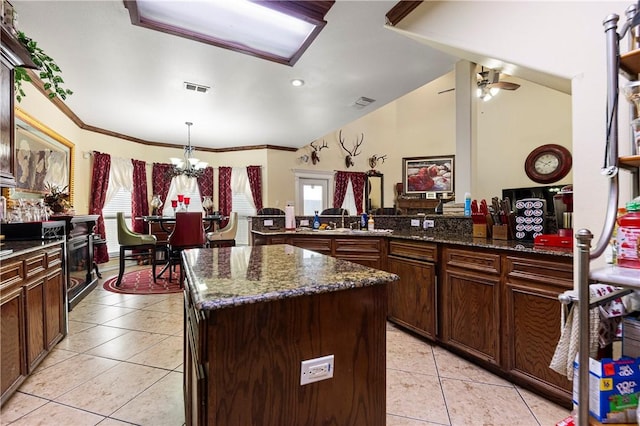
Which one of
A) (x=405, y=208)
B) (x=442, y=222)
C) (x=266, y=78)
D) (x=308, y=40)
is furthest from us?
(x=405, y=208)

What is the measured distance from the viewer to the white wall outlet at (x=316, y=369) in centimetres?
88

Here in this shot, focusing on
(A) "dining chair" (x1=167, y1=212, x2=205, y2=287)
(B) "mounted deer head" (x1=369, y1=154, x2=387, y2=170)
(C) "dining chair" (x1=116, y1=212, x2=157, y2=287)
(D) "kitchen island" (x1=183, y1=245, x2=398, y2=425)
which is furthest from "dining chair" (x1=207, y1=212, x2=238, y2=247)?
(D) "kitchen island" (x1=183, y1=245, x2=398, y2=425)

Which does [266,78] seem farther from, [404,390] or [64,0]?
[404,390]

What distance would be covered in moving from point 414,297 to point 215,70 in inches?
117

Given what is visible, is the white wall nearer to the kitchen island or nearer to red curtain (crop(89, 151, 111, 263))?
the kitchen island

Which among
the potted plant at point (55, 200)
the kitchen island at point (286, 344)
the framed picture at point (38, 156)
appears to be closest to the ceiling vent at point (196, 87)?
the framed picture at point (38, 156)

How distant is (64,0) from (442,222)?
140 inches

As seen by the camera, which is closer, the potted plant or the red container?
the red container

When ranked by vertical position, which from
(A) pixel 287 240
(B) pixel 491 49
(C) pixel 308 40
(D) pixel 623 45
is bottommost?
(A) pixel 287 240

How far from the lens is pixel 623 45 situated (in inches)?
52.9

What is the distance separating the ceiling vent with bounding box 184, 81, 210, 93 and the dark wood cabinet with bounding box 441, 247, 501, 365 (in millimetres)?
3187

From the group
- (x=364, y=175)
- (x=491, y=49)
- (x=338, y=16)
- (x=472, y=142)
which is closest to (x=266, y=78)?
(x=338, y=16)

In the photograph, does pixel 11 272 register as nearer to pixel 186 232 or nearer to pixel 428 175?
pixel 186 232

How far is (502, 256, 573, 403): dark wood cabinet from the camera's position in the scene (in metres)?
1.66
